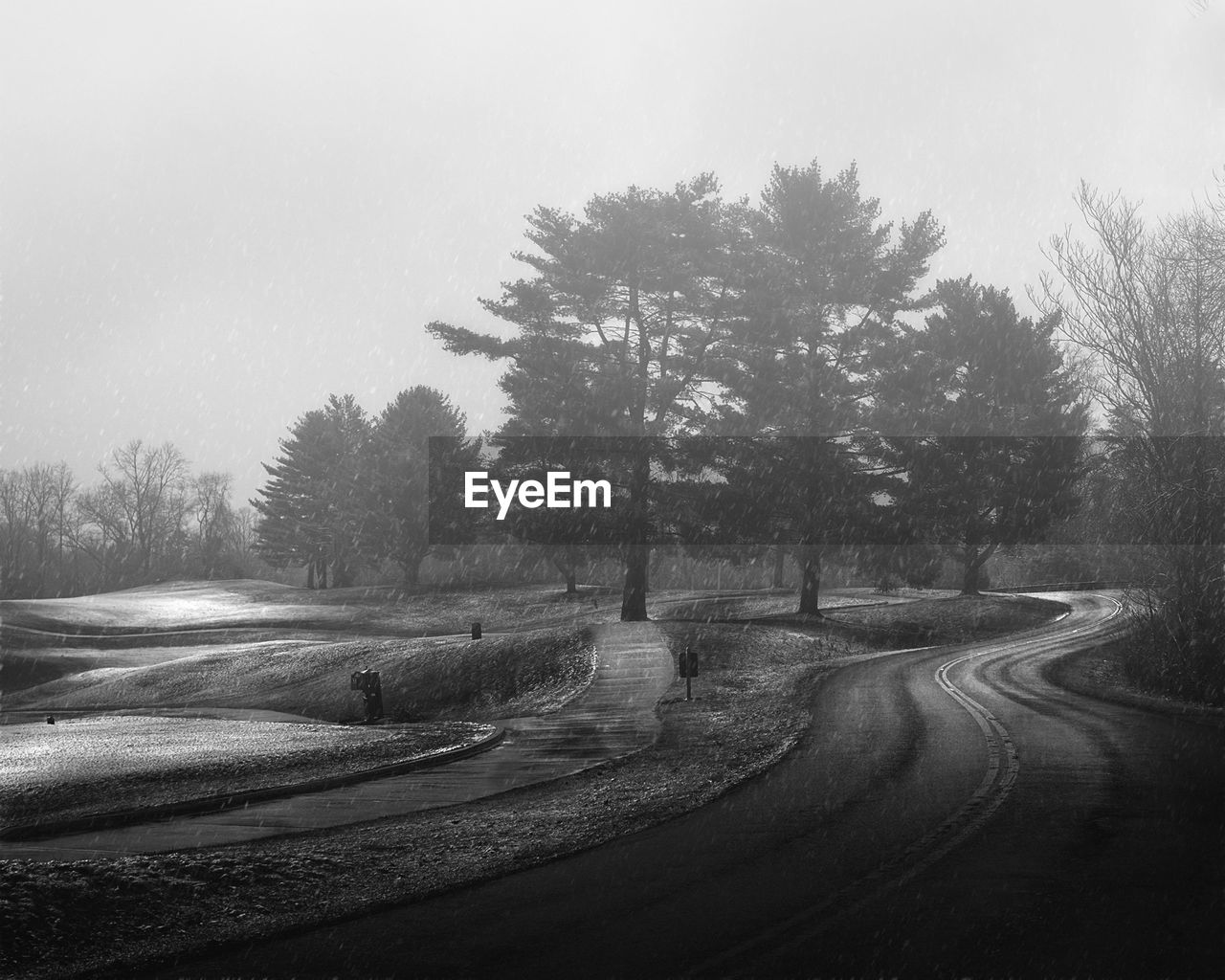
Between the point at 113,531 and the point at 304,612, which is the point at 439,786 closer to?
the point at 304,612

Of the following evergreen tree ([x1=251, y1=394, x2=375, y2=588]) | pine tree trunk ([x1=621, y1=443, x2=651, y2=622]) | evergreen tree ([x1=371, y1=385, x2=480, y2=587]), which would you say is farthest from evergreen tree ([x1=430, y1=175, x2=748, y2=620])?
evergreen tree ([x1=251, y1=394, x2=375, y2=588])

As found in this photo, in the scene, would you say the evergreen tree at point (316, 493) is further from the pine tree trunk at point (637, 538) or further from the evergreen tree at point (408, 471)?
the pine tree trunk at point (637, 538)

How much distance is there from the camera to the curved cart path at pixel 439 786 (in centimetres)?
1003

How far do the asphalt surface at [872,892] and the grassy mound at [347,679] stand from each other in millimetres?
13902

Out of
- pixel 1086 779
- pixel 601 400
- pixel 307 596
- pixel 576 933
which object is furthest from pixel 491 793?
pixel 307 596

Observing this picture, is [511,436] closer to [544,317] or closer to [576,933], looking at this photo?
[544,317]

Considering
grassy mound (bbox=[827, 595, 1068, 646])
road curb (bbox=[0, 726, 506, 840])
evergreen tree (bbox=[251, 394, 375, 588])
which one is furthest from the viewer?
evergreen tree (bbox=[251, 394, 375, 588])

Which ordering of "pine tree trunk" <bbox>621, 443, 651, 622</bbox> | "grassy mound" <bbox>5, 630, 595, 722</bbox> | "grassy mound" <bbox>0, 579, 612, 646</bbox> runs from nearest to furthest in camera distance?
"grassy mound" <bbox>5, 630, 595, 722</bbox>
"pine tree trunk" <bbox>621, 443, 651, 622</bbox>
"grassy mound" <bbox>0, 579, 612, 646</bbox>

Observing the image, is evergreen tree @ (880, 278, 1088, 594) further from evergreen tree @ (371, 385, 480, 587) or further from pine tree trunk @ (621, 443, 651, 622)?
evergreen tree @ (371, 385, 480, 587)

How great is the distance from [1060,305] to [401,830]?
58.7ft

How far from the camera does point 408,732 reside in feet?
63.5

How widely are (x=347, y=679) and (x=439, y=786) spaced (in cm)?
2007

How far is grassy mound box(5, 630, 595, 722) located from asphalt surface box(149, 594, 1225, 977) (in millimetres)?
13902

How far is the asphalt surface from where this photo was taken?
6.38 meters
